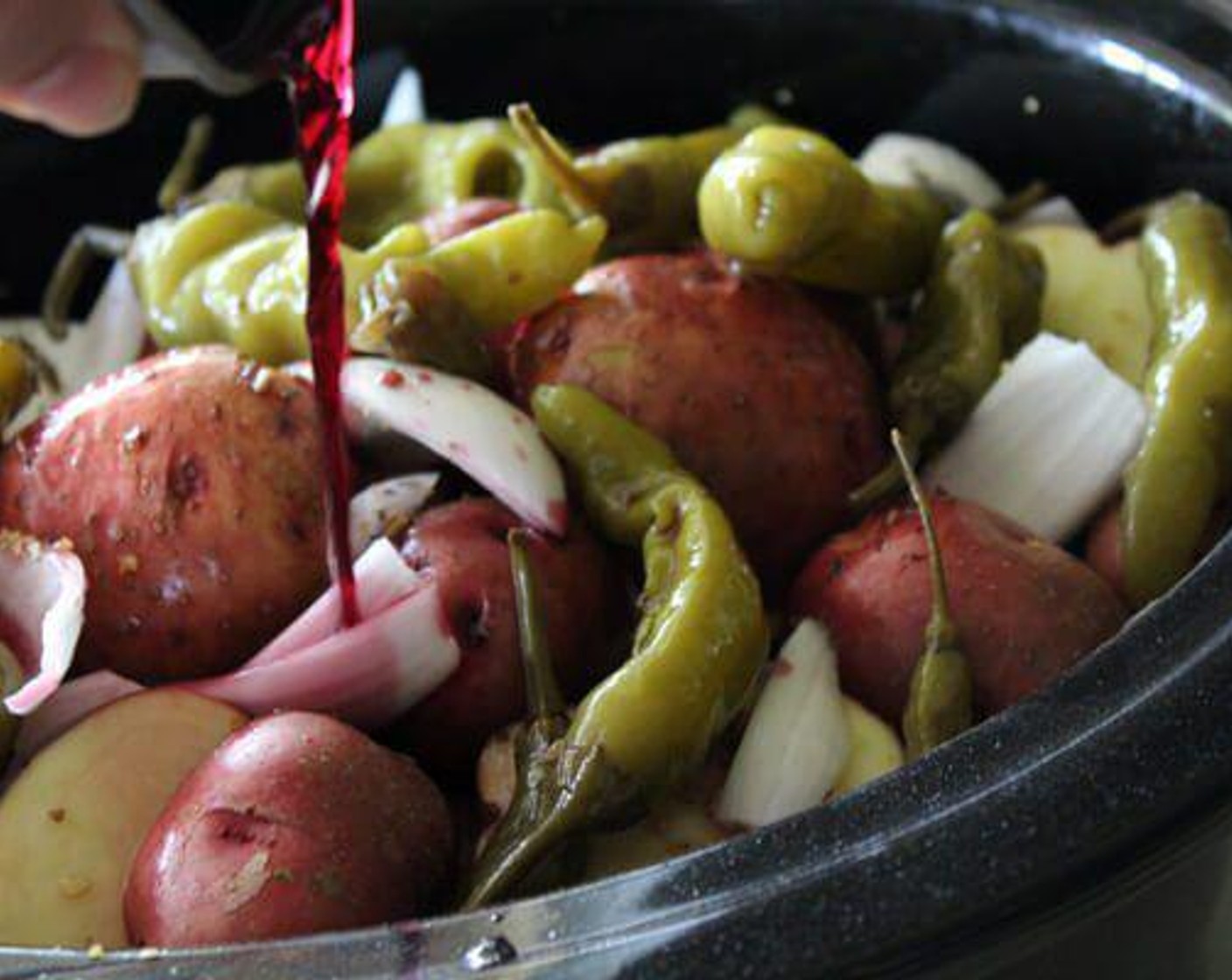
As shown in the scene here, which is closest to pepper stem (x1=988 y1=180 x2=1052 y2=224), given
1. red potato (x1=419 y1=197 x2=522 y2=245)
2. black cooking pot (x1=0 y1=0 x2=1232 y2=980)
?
red potato (x1=419 y1=197 x2=522 y2=245)

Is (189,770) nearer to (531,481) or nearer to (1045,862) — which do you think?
(531,481)

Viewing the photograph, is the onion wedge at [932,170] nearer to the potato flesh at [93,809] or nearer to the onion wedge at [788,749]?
the onion wedge at [788,749]

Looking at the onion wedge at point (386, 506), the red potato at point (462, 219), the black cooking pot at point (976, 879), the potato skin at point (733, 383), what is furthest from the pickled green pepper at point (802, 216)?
the black cooking pot at point (976, 879)

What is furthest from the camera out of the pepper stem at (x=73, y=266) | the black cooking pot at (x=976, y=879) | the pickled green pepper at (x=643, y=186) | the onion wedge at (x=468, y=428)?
the pepper stem at (x=73, y=266)

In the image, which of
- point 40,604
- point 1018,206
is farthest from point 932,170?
point 40,604

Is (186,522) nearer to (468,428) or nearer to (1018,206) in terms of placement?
(468,428)

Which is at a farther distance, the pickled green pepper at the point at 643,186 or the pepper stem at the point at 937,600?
the pickled green pepper at the point at 643,186
